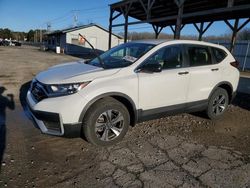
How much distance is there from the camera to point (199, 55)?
498cm

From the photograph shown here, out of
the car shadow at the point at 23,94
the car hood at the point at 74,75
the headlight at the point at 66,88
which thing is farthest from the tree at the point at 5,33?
the headlight at the point at 66,88

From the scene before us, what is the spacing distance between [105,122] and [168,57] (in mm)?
1734

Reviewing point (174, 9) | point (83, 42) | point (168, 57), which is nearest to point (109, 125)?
point (168, 57)

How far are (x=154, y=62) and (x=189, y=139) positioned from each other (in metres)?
1.55

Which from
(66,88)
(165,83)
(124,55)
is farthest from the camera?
(124,55)

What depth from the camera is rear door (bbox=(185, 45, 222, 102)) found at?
4.76m

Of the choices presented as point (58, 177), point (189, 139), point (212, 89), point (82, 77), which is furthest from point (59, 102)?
point (212, 89)

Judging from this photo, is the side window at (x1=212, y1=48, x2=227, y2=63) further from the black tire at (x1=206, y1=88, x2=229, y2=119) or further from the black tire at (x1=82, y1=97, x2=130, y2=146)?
the black tire at (x1=82, y1=97, x2=130, y2=146)

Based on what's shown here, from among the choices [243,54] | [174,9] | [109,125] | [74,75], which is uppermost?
[174,9]

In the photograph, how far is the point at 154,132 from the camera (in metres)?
4.69

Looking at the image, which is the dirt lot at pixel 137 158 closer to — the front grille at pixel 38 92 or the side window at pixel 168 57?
the front grille at pixel 38 92

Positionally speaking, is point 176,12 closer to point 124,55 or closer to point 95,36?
point 124,55

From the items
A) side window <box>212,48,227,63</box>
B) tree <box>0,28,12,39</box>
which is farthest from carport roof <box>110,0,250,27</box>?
tree <box>0,28,12,39</box>

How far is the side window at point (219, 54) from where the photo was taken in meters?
5.25
